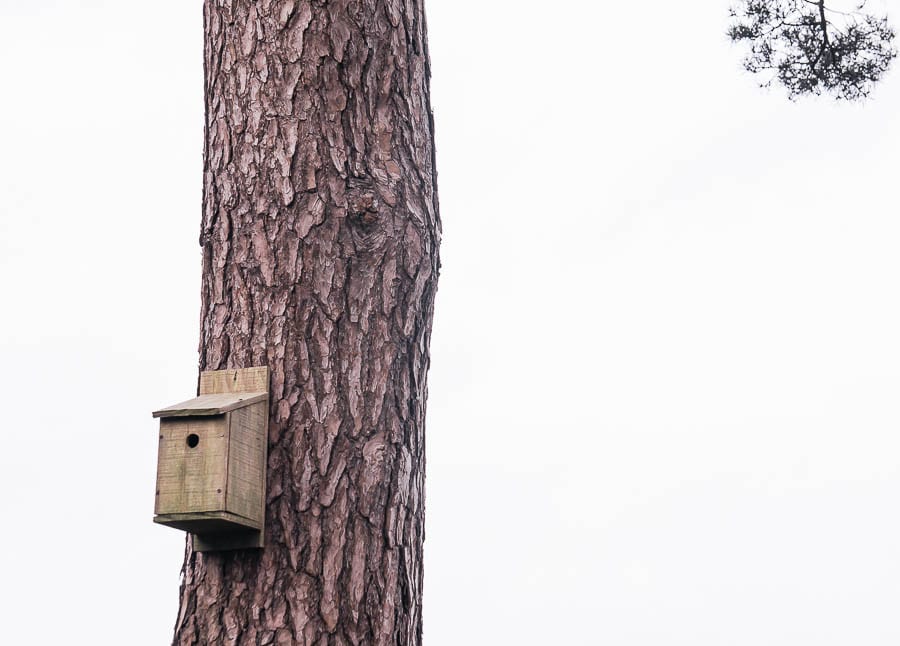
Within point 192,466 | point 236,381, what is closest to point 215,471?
point 192,466

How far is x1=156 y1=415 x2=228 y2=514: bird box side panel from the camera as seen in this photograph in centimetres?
183

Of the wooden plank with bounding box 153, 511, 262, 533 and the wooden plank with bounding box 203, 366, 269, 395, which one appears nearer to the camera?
the wooden plank with bounding box 153, 511, 262, 533

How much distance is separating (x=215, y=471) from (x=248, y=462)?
0.23 feet

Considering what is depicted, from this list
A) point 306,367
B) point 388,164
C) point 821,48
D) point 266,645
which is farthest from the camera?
point 821,48

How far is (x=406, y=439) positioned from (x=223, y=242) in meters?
0.53

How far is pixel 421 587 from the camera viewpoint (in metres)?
2.08

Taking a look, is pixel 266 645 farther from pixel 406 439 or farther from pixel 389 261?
pixel 389 261

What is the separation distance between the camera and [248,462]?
1.89 metres

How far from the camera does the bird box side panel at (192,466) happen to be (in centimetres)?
183

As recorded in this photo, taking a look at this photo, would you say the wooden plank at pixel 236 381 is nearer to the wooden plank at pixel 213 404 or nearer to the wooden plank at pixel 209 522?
the wooden plank at pixel 213 404

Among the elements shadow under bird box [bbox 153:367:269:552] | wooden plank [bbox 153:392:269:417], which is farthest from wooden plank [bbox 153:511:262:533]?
wooden plank [bbox 153:392:269:417]

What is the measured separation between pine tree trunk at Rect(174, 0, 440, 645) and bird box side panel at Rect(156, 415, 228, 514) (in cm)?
12

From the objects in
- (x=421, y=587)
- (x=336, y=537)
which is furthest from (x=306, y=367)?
(x=421, y=587)

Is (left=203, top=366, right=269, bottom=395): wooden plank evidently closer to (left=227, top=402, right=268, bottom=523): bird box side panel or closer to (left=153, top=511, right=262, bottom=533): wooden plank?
(left=227, top=402, right=268, bottom=523): bird box side panel
